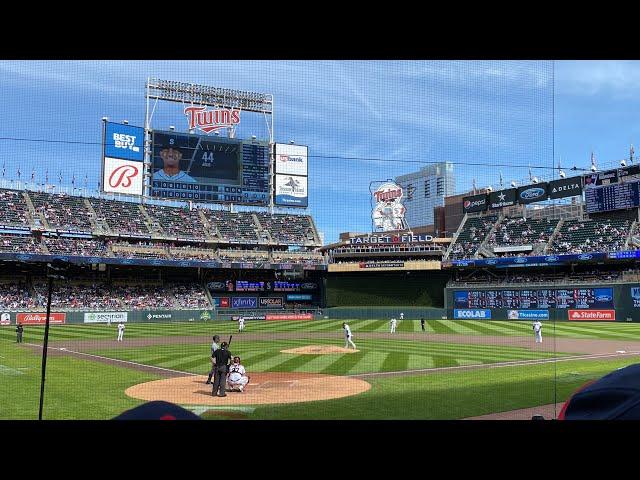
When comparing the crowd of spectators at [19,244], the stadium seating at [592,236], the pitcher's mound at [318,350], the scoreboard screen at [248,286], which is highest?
the stadium seating at [592,236]

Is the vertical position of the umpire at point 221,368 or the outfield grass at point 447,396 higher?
the umpire at point 221,368

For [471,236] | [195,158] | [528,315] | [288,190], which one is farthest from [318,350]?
[471,236]

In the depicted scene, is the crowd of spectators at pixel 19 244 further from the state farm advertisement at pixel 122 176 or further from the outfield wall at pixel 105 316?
the state farm advertisement at pixel 122 176

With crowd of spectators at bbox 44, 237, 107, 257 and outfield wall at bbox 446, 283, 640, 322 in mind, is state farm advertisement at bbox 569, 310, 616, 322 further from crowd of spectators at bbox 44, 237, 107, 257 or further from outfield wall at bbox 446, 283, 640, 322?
crowd of spectators at bbox 44, 237, 107, 257

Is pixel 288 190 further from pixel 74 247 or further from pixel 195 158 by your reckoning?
pixel 74 247

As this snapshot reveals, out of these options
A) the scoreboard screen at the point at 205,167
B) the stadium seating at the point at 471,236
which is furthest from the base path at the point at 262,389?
the stadium seating at the point at 471,236
